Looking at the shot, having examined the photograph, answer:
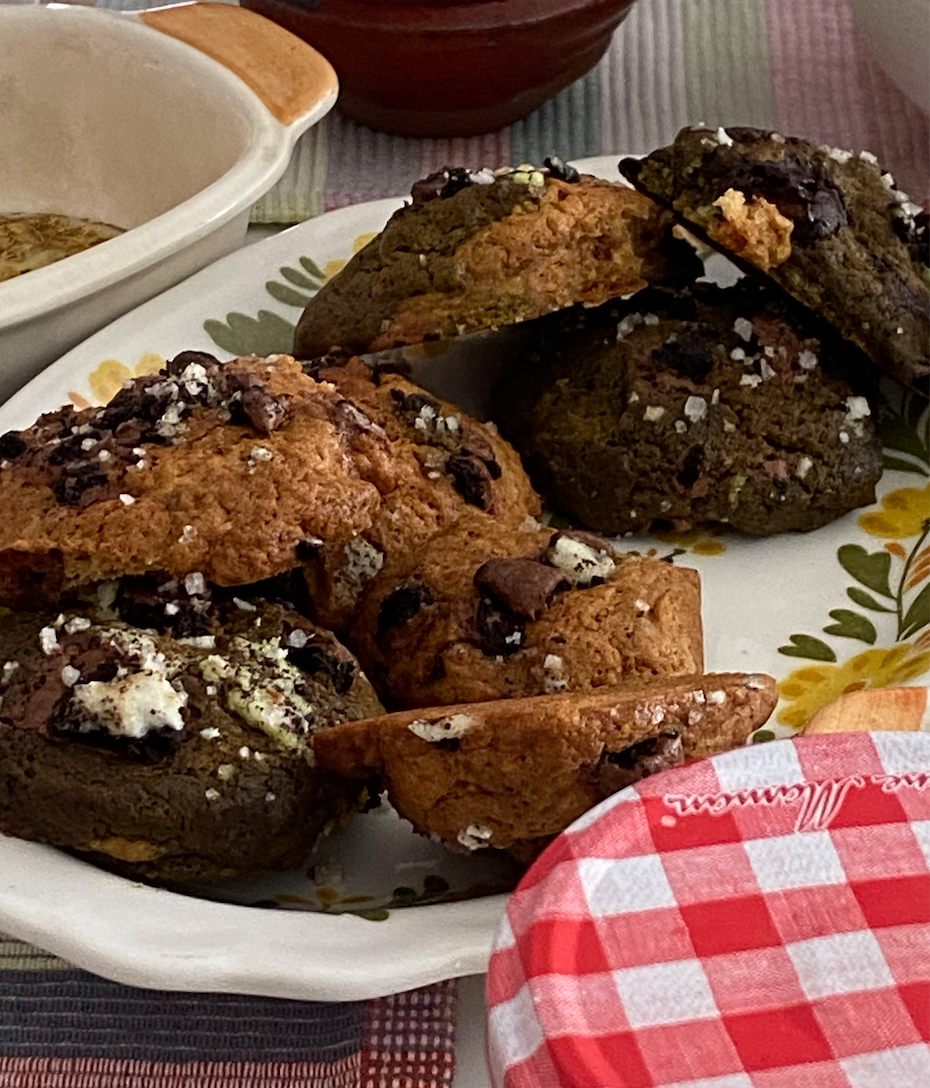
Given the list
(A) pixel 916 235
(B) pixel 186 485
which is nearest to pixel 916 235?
(A) pixel 916 235

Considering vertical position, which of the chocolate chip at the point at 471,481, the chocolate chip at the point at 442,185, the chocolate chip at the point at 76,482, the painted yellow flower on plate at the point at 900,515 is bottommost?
the painted yellow flower on plate at the point at 900,515

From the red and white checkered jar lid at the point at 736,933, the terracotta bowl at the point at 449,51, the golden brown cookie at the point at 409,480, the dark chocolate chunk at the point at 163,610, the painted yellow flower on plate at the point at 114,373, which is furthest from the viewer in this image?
the terracotta bowl at the point at 449,51

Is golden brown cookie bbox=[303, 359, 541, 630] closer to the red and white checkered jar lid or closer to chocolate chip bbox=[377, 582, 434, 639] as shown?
chocolate chip bbox=[377, 582, 434, 639]

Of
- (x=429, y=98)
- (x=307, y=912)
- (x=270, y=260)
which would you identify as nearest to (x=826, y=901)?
(x=307, y=912)

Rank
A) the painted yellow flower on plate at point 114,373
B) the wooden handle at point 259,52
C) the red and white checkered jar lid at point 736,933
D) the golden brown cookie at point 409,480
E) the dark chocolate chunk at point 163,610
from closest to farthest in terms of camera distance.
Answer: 1. the red and white checkered jar lid at point 736,933
2. the dark chocolate chunk at point 163,610
3. the golden brown cookie at point 409,480
4. the painted yellow flower on plate at point 114,373
5. the wooden handle at point 259,52

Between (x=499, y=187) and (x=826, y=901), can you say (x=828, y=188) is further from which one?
(x=826, y=901)

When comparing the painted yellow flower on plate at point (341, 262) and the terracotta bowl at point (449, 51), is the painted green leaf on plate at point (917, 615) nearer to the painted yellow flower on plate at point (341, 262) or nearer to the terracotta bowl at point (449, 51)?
the painted yellow flower on plate at point (341, 262)

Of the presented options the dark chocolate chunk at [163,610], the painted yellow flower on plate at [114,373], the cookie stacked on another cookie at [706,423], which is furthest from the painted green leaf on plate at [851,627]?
the painted yellow flower on plate at [114,373]
